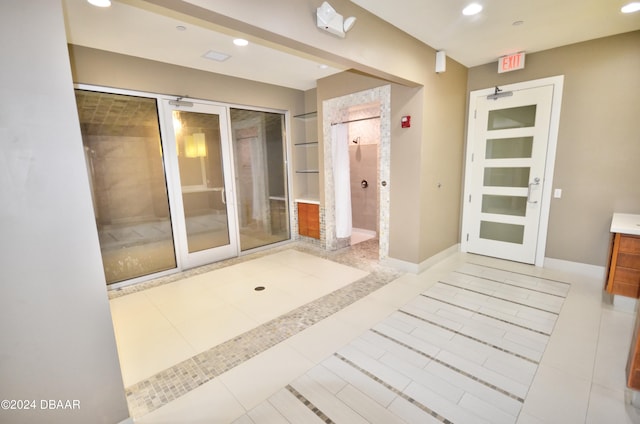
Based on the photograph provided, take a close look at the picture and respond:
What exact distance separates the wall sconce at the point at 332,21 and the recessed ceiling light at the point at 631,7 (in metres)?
2.48

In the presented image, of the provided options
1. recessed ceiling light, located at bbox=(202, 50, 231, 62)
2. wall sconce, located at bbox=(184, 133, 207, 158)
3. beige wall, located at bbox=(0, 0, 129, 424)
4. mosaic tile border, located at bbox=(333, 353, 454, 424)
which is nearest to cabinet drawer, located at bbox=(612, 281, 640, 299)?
mosaic tile border, located at bbox=(333, 353, 454, 424)

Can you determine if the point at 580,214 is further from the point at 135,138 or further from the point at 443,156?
the point at 135,138

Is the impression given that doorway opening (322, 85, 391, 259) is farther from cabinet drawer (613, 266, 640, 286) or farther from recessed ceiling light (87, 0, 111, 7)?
recessed ceiling light (87, 0, 111, 7)

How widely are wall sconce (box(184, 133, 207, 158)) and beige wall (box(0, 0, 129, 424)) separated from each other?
2.83 metres

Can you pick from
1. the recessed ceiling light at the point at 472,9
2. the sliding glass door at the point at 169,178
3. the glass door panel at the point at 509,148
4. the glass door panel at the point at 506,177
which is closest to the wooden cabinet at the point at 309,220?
the sliding glass door at the point at 169,178

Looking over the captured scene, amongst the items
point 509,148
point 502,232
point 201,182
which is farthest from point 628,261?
point 201,182

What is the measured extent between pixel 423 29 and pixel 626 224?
2.82 m

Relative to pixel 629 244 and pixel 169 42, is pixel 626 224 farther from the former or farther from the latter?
pixel 169 42

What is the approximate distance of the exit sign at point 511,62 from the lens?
3.54 metres

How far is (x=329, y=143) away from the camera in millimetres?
4598

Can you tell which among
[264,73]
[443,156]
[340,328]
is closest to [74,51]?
[264,73]

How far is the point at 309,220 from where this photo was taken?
516 cm

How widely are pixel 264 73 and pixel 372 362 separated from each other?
158 inches

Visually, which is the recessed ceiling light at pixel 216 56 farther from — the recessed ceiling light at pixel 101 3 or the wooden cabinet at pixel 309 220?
the wooden cabinet at pixel 309 220
